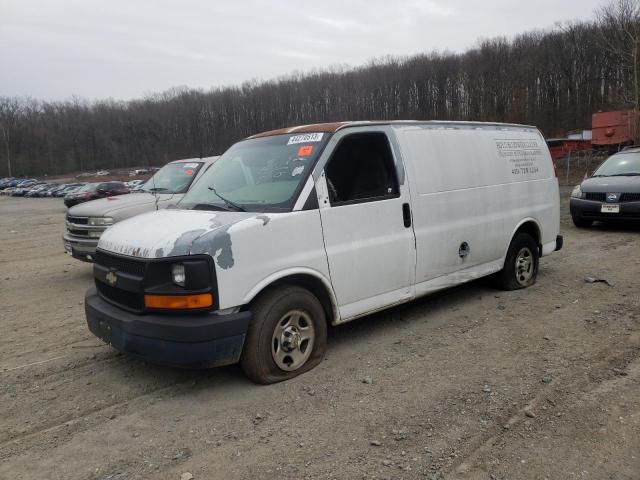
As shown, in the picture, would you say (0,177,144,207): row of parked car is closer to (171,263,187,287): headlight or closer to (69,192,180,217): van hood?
(69,192,180,217): van hood

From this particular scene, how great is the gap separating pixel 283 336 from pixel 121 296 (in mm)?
1315

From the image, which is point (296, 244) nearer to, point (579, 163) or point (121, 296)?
point (121, 296)

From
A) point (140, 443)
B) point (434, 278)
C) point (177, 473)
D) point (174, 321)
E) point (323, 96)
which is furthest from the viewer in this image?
point (323, 96)

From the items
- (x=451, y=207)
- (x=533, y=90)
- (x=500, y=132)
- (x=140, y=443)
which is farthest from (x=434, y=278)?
(x=533, y=90)

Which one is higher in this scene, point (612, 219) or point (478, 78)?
point (478, 78)

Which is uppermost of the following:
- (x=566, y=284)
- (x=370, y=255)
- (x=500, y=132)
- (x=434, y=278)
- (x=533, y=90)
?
(x=533, y=90)

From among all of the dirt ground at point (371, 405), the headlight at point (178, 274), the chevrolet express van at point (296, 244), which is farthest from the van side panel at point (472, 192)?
the headlight at point (178, 274)

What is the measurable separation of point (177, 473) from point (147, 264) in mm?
1452

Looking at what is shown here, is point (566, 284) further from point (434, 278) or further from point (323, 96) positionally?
point (323, 96)

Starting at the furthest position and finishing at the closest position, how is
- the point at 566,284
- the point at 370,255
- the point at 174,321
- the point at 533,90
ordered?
the point at 533,90 < the point at 566,284 < the point at 370,255 < the point at 174,321

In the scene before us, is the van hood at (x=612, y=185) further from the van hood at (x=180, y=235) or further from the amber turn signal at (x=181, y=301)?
the amber turn signal at (x=181, y=301)

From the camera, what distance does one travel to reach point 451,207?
5.30 metres

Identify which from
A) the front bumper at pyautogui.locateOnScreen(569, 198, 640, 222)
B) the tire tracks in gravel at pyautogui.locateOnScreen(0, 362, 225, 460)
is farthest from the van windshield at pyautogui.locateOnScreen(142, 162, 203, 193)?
the front bumper at pyautogui.locateOnScreen(569, 198, 640, 222)

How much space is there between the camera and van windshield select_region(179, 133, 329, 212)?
4.20 m
